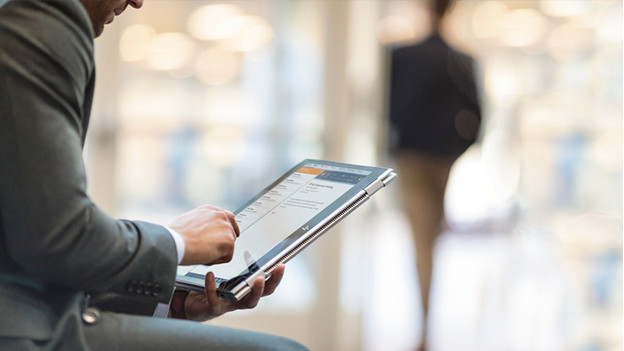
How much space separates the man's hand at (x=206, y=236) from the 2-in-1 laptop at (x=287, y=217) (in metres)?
0.08

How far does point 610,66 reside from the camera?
10.8ft

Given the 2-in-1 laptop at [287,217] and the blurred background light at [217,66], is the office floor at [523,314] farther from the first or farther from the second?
the 2-in-1 laptop at [287,217]

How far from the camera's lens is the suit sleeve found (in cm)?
85

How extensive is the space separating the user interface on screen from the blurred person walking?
71.4 inches

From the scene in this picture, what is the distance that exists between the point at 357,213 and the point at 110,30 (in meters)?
1.21

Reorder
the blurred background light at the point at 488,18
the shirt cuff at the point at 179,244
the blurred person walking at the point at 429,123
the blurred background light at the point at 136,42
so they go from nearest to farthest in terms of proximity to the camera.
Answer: the shirt cuff at the point at 179,244 < the blurred person walking at the point at 429,123 < the blurred background light at the point at 136,42 < the blurred background light at the point at 488,18

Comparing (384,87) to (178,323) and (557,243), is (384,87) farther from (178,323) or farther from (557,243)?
(178,323)

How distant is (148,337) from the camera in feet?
3.13

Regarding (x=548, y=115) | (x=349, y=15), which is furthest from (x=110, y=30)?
(x=548, y=115)

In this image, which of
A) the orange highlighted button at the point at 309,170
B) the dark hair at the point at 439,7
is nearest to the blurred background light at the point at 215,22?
the dark hair at the point at 439,7

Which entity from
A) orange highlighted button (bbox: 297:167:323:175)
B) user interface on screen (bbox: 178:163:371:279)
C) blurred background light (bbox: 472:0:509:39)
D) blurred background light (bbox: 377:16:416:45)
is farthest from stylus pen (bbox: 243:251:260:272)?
blurred background light (bbox: 472:0:509:39)

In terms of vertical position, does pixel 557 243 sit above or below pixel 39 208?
below

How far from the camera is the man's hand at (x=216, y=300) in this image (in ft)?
3.77

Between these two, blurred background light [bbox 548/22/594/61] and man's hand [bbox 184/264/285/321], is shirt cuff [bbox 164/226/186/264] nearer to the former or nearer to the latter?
man's hand [bbox 184/264/285/321]
